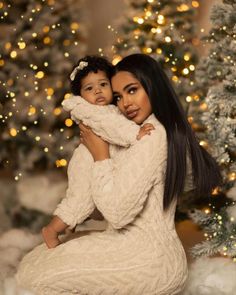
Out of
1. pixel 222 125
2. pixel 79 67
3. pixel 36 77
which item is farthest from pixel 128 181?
pixel 36 77

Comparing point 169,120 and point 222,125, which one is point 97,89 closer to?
point 169,120

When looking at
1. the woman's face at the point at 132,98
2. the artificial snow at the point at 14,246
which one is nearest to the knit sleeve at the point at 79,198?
the woman's face at the point at 132,98

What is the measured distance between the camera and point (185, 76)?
3.16 metres

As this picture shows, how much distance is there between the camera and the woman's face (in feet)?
5.94

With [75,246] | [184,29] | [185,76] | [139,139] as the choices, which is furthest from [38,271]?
[184,29]

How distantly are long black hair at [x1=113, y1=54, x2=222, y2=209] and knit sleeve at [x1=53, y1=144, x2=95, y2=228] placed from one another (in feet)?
0.89

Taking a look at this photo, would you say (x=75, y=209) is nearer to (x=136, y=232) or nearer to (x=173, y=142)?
(x=136, y=232)

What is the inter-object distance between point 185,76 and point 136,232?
1599 mm

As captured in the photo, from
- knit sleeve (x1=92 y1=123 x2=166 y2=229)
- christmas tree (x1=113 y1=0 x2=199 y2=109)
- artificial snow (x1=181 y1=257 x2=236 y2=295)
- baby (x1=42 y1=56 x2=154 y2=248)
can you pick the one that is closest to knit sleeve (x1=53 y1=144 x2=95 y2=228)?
baby (x1=42 y1=56 x2=154 y2=248)

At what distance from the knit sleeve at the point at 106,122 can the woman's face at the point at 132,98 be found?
0.04 m

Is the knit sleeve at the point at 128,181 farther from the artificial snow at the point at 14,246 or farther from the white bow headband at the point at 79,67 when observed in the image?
the artificial snow at the point at 14,246

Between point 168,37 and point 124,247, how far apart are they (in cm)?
169

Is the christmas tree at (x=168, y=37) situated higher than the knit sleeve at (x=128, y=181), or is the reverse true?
the christmas tree at (x=168, y=37)

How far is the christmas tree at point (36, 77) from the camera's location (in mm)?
3422
